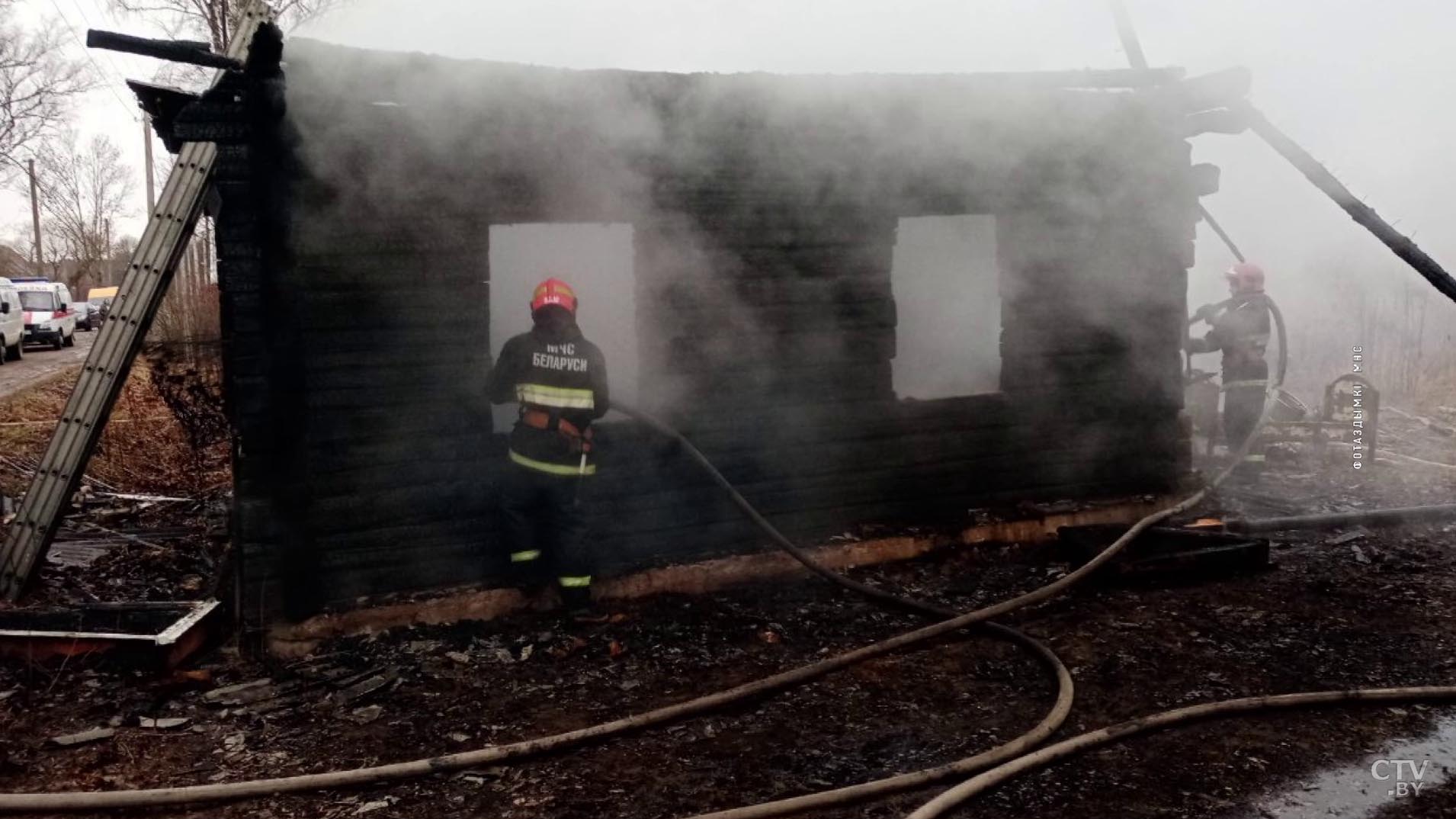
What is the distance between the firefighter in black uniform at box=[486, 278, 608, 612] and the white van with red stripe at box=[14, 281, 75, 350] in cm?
2663

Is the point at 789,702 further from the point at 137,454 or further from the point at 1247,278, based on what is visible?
the point at 137,454

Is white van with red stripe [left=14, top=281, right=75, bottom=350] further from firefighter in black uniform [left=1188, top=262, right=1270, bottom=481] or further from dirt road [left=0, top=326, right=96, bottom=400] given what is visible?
firefighter in black uniform [left=1188, top=262, right=1270, bottom=481]

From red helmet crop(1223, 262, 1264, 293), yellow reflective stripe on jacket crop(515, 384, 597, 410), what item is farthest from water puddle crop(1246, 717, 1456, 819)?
red helmet crop(1223, 262, 1264, 293)

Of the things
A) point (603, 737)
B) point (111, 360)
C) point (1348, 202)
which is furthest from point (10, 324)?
point (1348, 202)

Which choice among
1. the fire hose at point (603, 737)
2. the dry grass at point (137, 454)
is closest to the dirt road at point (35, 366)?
the dry grass at point (137, 454)

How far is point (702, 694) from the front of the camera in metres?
4.72

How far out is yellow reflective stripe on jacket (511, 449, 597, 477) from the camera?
543 cm

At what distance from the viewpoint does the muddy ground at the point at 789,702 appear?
3.71 metres

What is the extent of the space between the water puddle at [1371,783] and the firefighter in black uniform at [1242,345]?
19.0ft

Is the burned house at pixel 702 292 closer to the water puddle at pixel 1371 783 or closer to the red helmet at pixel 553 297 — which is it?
the red helmet at pixel 553 297

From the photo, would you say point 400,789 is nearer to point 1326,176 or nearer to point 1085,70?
point 1085,70

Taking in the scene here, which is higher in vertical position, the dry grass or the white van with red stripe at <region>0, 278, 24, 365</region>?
the white van with red stripe at <region>0, 278, 24, 365</region>

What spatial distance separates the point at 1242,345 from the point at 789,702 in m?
7.01

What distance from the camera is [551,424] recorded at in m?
5.42
